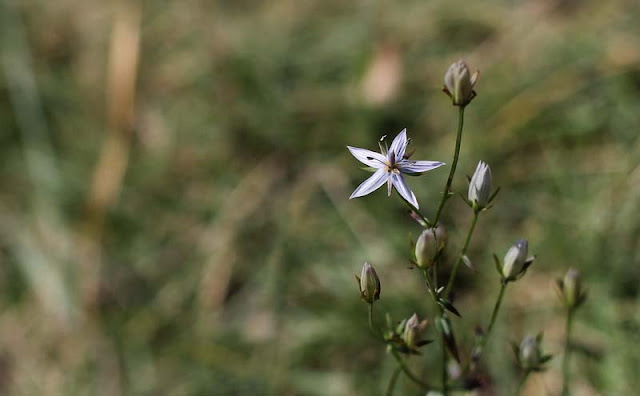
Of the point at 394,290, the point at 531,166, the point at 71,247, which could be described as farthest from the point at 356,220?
the point at 71,247

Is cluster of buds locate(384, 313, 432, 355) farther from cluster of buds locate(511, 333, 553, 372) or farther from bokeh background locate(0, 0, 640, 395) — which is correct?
bokeh background locate(0, 0, 640, 395)

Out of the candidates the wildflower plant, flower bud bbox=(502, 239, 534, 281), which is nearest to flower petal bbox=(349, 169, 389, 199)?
the wildflower plant

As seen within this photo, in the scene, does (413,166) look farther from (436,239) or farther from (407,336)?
(407,336)

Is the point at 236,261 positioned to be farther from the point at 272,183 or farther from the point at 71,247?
the point at 71,247

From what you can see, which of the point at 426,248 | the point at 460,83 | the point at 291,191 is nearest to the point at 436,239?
the point at 426,248


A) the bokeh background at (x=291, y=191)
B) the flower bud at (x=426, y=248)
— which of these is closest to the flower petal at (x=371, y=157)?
the flower bud at (x=426, y=248)
